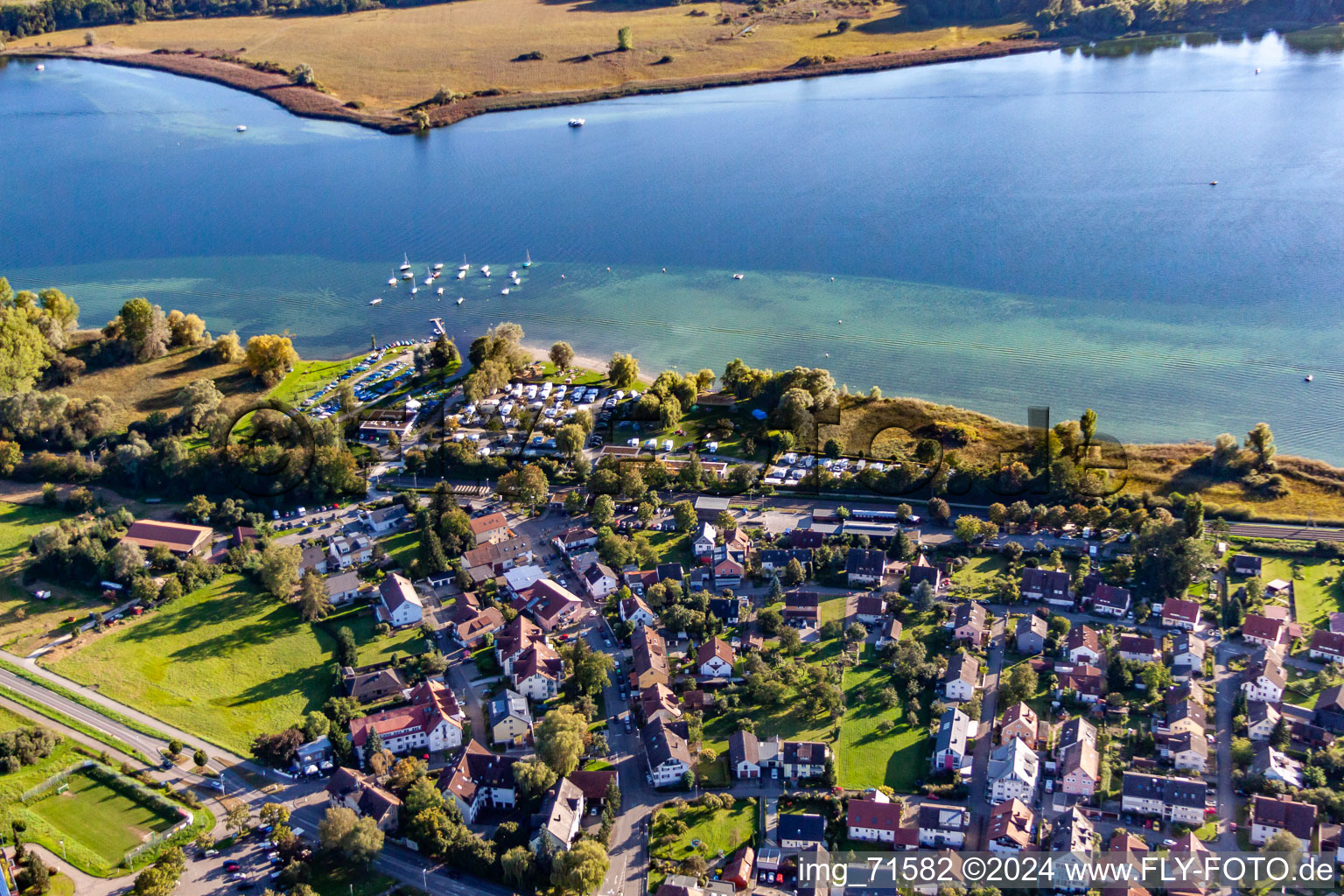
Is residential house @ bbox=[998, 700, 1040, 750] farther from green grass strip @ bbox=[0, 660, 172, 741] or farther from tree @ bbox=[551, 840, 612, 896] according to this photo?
green grass strip @ bbox=[0, 660, 172, 741]

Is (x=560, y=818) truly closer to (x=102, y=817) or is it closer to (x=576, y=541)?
(x=102, y=817)

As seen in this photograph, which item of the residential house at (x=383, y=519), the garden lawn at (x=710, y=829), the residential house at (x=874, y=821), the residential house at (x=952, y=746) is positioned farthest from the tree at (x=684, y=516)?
the residential house at (x=874, y=821)

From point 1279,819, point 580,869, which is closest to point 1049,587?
point 1279,819

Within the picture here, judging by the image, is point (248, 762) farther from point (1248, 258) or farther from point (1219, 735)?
point (1248, 258)

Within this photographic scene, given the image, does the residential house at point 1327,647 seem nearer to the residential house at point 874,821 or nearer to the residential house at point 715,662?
the residential house at point 874,821

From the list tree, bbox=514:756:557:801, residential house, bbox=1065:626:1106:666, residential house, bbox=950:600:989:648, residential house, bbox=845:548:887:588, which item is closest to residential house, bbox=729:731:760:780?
tree, bbox=514:756:557:801
